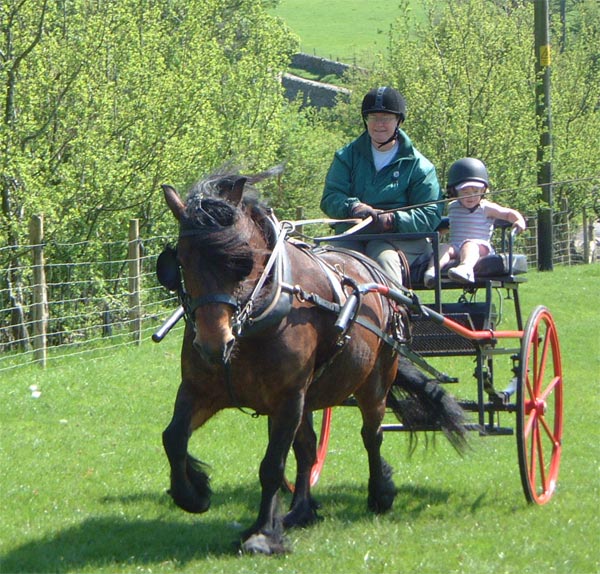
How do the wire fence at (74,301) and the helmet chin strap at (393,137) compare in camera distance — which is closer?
the helmet chin strap at (393,137)

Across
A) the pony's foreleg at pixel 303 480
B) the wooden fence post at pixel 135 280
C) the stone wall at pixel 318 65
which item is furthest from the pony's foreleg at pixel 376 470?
the stone wall at pixel 318 65

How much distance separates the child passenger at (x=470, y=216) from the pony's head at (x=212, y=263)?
2.46 metres

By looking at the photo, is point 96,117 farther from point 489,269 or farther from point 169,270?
point 169,270

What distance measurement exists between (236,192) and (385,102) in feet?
7.11

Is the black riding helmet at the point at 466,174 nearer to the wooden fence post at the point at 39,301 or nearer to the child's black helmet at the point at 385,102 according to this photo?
the child's black helmet at the point at 385,102

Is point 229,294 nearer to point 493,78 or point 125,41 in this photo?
point 125,41

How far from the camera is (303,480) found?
21.7ft

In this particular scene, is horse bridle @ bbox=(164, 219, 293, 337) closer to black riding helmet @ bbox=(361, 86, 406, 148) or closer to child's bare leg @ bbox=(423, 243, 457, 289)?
child's bare leg @ bbox=(423, 243, 457, 289)

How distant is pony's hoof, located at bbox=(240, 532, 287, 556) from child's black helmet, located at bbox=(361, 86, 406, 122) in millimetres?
2978

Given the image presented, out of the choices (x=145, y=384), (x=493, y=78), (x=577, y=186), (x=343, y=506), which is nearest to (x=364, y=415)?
(x=343, y=506)

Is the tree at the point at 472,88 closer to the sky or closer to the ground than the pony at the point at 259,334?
closer to the sky

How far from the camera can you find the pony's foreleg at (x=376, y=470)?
23.0 ft

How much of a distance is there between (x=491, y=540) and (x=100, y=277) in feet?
39.8

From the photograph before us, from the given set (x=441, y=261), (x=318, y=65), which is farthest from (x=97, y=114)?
(x=318, y=65)
